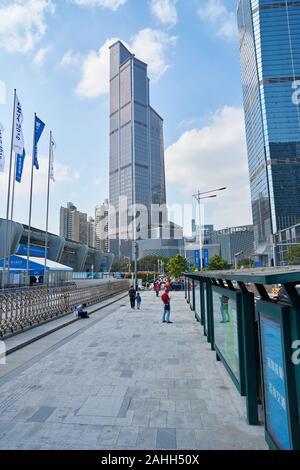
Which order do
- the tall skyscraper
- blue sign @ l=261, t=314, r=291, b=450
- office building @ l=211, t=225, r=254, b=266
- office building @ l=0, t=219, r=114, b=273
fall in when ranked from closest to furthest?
blue sign @ l=261, t=314, r=291, b=450
office building @ l=0, t=219, r=114, b=273
office building @ l=211, t=225, r=254, b=266
the tall skyscraper

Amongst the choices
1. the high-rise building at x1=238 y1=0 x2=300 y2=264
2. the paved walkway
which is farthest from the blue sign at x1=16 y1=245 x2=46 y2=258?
the high-rise building at x1=238 y1=0 x2=300 y2=264

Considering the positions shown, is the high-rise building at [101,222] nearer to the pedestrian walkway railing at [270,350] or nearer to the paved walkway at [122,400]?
the paved walkway at [122,400]

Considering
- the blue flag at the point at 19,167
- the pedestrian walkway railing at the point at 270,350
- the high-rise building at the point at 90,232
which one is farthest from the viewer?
the high-rise building at the point at 90,232

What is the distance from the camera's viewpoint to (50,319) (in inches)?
476

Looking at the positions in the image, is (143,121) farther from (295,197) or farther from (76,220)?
(295,197)

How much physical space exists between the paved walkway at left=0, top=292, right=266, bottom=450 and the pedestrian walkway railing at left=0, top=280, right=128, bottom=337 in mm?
1774

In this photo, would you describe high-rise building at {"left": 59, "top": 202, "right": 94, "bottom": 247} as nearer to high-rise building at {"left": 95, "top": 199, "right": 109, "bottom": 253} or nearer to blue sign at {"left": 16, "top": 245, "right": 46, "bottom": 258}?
high-rise building at {"left": 95, "top": 199, "right": 109, "bottom": 253}

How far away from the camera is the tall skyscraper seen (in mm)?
141625

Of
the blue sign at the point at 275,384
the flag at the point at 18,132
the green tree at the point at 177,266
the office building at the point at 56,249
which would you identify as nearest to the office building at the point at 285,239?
the green tree at the point at 177,266

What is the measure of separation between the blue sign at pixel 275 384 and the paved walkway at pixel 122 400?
502mm

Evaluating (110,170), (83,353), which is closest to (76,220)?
(110,170)

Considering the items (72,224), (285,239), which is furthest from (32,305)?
(72,224)

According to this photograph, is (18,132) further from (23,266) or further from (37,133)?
(23,266)

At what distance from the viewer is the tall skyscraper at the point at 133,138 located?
141625 mm
